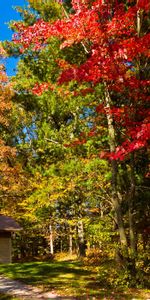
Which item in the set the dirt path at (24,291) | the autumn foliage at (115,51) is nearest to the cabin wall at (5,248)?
the dirt path at (24,291)

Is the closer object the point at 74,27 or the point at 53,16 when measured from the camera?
the point at 74,27

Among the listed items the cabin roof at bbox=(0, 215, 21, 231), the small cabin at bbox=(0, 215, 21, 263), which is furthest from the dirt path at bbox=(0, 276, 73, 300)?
the small cabin at bbox=(0, 215, 21, 263)

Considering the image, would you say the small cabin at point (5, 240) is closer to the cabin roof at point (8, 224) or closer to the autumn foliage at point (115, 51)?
the cabin roof at point (8, 224)

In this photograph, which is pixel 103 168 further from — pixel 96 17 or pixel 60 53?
pixel 96 17

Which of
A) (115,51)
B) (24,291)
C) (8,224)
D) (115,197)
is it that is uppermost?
(115,51)

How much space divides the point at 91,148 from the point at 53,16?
6823 millimetres

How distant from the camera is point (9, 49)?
66.2 feet

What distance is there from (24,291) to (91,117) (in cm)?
1070

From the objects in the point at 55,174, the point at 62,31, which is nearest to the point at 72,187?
the point at 55,174

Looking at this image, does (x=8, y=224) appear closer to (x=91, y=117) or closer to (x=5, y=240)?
(x=5, y=240)

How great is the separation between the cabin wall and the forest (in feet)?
7.10

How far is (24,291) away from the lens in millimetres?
10125

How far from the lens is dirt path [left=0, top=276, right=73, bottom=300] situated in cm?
927

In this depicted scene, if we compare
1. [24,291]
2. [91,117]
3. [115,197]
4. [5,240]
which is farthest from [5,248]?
[24,291]
